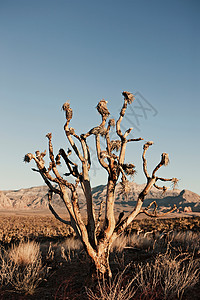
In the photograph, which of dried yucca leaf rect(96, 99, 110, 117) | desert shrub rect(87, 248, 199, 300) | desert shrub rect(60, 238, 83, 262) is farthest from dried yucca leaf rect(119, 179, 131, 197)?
desert shrub rect(60, 238, 83, 262)

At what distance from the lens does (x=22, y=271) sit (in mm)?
7637

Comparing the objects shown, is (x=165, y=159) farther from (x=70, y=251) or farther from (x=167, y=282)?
(x=70, y=251)

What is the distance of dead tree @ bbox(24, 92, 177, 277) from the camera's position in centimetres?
579

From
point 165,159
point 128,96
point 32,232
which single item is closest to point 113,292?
point 165,159

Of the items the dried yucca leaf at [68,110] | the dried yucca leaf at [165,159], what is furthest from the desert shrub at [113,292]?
the dried yucca leaf at [68,110]

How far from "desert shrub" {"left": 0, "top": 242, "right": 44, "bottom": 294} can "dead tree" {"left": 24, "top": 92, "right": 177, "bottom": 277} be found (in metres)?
1.61

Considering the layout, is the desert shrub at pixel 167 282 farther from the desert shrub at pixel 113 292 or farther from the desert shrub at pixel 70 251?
the desert shrub at pixel 70 251

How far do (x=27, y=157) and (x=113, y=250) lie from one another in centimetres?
629

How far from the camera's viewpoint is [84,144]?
653 cm

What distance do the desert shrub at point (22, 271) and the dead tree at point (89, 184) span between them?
1.61 metres

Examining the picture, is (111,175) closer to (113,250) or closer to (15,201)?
(113,250)

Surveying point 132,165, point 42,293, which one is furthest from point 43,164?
point 42,293

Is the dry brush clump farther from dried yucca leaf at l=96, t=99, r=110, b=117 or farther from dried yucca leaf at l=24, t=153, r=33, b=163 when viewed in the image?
dried yucca leaf at l=96, t=99, r=110, b=117

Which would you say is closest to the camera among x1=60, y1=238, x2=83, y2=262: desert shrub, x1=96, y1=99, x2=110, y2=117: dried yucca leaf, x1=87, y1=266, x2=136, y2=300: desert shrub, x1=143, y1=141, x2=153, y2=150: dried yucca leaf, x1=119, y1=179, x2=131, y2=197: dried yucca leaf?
x1=87, y1=266, x2=136, y2=300: desert shrub
